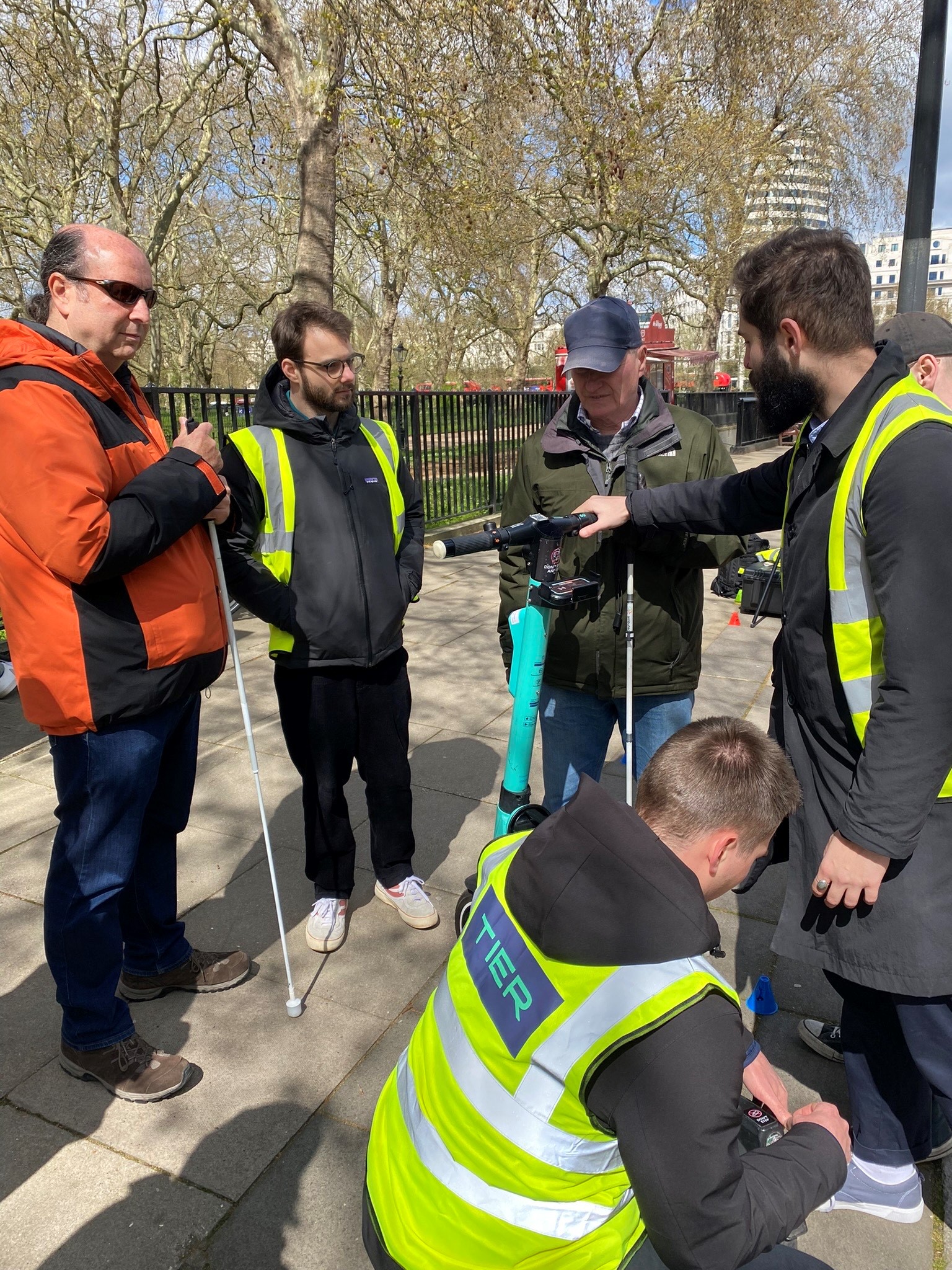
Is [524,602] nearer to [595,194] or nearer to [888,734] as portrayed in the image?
[888,734]

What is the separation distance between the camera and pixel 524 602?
9.68 feet

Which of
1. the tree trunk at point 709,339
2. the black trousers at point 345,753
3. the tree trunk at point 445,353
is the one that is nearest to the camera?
the black trousers at point 345,753

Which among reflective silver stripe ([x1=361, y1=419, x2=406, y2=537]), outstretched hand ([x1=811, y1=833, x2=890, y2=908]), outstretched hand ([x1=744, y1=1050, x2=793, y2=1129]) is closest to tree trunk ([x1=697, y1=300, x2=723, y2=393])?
reflective silver stripe ([x1=361, y1=419, x2=406, y2=537])

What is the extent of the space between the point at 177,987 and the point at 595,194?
1919 cm

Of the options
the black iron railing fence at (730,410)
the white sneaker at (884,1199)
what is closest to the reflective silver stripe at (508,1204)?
the white sneaker at (884,1199)

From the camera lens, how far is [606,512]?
2.57m

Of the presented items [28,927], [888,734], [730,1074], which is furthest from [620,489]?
[28,927]

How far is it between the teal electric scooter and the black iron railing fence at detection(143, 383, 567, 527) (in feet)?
20.0

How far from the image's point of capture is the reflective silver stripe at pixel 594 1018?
1175 millimetres

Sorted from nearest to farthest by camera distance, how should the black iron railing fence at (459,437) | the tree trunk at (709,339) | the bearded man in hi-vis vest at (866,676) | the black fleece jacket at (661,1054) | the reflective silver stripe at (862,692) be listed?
the black fleece jacket at (661,1054) → the bearded man in hi-vis vest at (866,676) → the reflective silver stripe at (862,692) → the black iron railing fence at (459,437) → the tree trunk at (709,339)

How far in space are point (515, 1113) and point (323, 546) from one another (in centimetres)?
209

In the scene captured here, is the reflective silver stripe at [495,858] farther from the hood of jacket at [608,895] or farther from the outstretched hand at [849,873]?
the outstretched hand at [849,873]

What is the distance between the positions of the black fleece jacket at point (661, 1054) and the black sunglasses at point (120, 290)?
1864 millimetres

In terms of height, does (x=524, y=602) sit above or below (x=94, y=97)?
below
